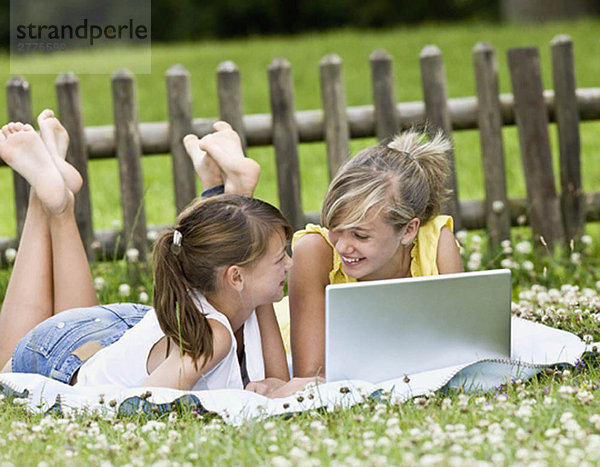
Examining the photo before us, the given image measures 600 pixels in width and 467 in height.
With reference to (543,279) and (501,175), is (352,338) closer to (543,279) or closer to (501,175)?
(543,279)

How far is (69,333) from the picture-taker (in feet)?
10.6

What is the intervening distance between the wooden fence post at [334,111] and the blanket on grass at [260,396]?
7.23 feet

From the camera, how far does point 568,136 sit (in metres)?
5.05

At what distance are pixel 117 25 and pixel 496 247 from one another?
15.1 m

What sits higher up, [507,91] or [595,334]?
[507,91]

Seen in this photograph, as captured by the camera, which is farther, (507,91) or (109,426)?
(507,91)

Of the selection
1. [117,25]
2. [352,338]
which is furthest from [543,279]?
[117,25]

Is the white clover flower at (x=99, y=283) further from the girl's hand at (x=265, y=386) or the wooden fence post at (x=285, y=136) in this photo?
the girl's hand at (x=265, y=386)

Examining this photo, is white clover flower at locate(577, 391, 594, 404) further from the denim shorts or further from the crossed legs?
the crossed legs

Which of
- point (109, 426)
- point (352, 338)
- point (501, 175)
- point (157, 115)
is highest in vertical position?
point (157, 115)

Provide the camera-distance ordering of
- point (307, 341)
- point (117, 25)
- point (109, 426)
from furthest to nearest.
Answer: point (117, 25) < point (307, 341) < point (109, 426)

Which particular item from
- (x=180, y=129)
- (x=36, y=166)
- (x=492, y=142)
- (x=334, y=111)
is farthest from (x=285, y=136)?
(x=36, y=166)

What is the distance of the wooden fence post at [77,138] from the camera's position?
15.8ft

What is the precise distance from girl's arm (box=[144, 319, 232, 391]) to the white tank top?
0.04m
